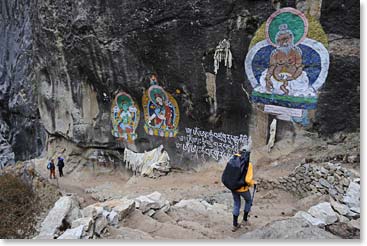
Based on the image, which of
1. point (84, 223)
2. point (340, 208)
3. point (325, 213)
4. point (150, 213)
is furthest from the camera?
point (150, 213)

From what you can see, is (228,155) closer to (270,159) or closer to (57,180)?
(270,159)

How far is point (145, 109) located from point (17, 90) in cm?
1038

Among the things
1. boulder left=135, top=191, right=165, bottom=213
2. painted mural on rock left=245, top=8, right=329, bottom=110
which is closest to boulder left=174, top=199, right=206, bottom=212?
boulder left=135, top=191, right=165, bottom=213

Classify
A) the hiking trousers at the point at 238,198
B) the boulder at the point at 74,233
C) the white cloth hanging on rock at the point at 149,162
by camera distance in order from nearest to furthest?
the boulder at the point at 74,233 → the hiking trousers at the point at 238,198 → the white cloth hanging on rock at the point at 149,162

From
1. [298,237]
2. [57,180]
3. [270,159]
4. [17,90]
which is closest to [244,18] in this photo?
[270,159]

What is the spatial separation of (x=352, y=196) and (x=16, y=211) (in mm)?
5840

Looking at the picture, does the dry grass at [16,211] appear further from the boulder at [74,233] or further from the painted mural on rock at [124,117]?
the painted mural on rock at [124,117]

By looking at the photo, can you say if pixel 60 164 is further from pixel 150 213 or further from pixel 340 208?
pixel 340 208

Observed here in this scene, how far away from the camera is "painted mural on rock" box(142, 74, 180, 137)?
41.0ft

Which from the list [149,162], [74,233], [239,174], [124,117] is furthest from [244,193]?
[124,117]

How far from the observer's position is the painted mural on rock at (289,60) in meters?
9.34

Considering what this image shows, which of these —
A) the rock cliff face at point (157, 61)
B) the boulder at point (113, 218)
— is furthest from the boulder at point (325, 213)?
the rock cliff face at point (157, 61)

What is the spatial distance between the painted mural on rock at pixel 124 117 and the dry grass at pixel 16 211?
4765mm

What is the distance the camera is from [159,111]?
42.2 feet
